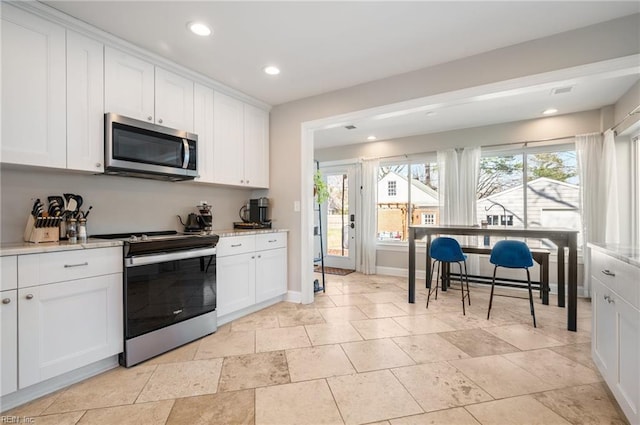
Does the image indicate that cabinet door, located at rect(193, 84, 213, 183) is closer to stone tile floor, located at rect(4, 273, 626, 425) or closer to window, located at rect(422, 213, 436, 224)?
stone tile floor, located at rect(4, 273, 626, 425)

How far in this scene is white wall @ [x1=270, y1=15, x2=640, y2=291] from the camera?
2139 millimetres

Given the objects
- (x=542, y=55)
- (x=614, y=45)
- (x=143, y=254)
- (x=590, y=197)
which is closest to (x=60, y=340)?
(x=143, y=254)

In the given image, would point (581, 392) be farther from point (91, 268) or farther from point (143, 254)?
point (91, 268)

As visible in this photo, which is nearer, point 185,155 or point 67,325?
point 67,325

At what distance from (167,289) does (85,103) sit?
5.02ft

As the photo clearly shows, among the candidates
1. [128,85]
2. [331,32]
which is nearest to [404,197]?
[331,32]

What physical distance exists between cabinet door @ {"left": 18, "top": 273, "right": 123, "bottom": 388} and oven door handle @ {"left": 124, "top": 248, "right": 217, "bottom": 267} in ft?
0.42

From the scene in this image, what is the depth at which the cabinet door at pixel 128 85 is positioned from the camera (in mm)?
2271

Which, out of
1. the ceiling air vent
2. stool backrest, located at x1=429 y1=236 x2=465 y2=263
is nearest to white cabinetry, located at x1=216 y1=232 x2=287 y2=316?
stool backrest, located at x1=429 y1=236 x2=465 y2=263

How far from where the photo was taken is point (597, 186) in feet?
12.2

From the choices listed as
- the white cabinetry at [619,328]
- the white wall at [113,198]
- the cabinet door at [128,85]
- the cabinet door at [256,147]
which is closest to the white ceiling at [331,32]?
the cabinet door at [128,85]

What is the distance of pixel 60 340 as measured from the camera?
1803mm

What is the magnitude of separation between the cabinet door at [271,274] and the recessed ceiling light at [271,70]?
1896 millimetres

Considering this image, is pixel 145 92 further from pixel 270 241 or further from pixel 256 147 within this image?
pixel 270 241
